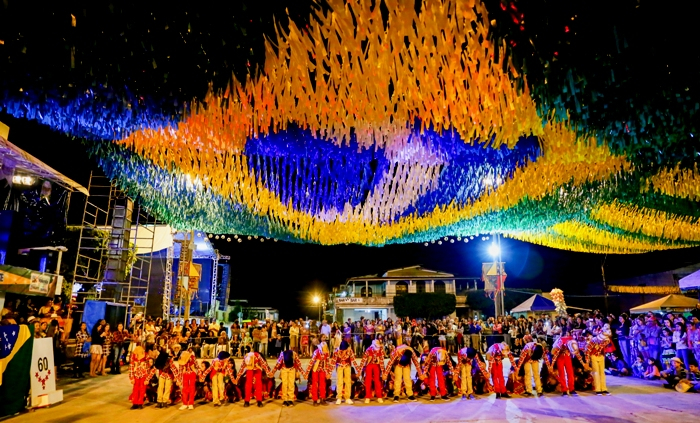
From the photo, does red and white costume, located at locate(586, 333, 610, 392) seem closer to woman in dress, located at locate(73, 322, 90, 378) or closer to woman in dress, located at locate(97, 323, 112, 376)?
woman in dress, located at locate(97, 323, 112, 376)

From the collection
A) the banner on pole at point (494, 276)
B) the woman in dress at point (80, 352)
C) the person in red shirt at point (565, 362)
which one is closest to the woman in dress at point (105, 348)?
the woman in dress at point (80, 352)

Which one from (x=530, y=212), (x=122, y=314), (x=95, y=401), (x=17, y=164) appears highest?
(x=17, y=164)

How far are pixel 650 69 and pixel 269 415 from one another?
6.74 metres

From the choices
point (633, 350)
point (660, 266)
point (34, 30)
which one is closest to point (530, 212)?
point (633, 350)

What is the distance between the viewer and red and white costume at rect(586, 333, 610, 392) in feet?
25.8

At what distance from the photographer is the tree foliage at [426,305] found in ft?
115

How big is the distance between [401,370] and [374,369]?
1.65ft

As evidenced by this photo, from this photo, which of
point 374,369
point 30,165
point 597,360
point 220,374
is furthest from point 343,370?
point 30,165

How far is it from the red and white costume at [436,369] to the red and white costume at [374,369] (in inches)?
33.9

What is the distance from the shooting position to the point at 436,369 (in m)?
7.73

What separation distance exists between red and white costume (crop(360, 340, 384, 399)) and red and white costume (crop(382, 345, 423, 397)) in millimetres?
131

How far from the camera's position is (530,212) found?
29.6 feet

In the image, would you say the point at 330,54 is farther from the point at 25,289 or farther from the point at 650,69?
the point at 25,289

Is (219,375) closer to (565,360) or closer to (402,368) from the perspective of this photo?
(402,368)
